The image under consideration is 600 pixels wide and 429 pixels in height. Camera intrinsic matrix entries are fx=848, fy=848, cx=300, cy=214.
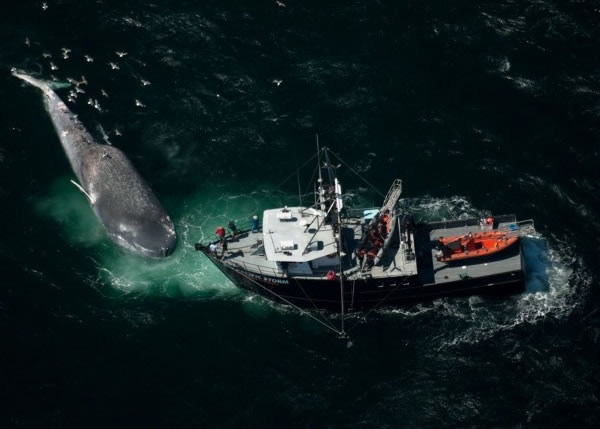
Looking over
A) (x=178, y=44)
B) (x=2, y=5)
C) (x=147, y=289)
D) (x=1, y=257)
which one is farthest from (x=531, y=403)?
(x=2, y=5)

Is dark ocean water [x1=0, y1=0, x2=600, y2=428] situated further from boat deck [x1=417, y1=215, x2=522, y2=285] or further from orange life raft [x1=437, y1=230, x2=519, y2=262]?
orange life raft [x1=437, y1=230, x2=519, y2=262]

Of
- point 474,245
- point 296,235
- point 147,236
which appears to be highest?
point 147,236

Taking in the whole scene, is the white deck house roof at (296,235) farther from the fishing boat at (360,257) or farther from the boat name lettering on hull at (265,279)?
the boat name lettering on hull at (265,279)

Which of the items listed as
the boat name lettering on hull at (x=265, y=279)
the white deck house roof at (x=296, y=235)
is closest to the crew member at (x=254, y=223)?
the white deck house roof at (x=296, y=235)

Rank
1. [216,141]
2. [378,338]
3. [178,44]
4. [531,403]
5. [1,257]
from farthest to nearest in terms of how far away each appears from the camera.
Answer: [178,44], [216,141], [1,257], [378,338], [531,403]

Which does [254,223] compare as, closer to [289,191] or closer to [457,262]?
[289,191]

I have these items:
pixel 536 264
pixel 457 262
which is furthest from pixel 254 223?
pixel 536 264

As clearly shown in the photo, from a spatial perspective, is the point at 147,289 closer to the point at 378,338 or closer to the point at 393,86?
the point at 378,338
